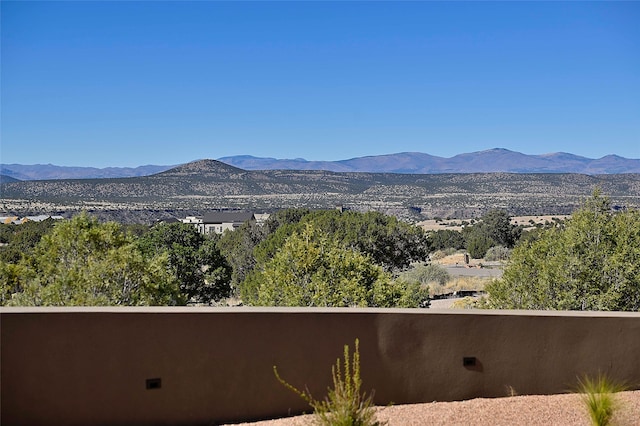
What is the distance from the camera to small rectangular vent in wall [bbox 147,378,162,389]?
5.84m

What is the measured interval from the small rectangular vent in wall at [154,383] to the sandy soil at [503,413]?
0.86 metres

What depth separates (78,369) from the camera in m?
5.69

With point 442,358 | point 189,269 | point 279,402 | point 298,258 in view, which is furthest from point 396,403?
point 189,269

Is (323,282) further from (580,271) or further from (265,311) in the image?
(265,311)

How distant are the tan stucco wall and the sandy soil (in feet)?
0.47

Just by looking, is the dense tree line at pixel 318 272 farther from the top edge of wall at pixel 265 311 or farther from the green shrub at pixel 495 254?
the green shrub at pixel 495 254

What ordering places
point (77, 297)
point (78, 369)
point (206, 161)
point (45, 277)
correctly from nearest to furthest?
point (78, 369) → point (77, 297) → point (45, 277) → point (206, 161)

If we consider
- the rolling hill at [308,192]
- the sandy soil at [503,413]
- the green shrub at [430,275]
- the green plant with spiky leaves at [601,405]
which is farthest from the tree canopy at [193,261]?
the rolling hill at [308,192]

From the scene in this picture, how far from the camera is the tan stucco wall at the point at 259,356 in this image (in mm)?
5637

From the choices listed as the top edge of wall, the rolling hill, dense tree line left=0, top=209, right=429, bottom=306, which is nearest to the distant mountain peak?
the rolling hill

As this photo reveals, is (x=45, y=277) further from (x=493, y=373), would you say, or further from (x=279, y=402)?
(x=493, y=373)

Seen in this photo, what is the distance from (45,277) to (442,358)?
9.53 m

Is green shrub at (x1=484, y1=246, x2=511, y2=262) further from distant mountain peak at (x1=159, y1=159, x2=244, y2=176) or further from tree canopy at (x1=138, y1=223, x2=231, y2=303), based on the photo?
distant mountain peak at (x1=159, y1=159, x2=244, y2=176)

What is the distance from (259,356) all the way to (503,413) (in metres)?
2.14
